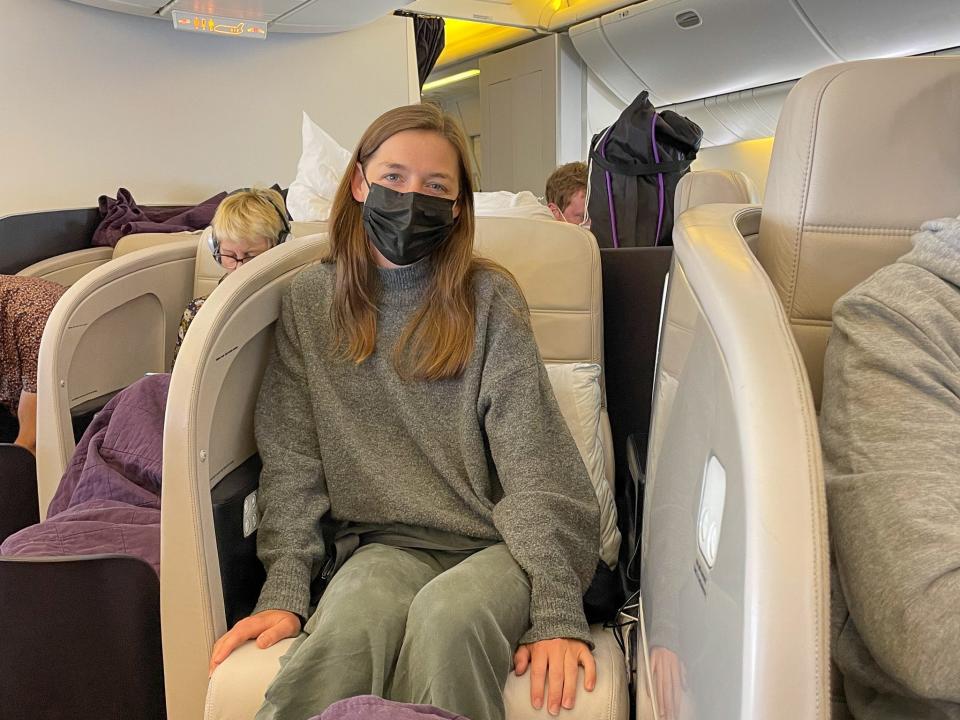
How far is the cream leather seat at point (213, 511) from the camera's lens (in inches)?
46.1

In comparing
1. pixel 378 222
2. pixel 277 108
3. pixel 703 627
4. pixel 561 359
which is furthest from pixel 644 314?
pixel 277 108

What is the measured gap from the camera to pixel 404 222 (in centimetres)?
145

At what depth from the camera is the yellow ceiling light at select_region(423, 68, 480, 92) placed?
7620mm

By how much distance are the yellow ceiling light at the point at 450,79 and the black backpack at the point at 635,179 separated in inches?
214

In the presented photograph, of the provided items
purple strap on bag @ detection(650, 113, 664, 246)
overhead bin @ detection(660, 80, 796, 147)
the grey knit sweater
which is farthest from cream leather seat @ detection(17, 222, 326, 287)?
overhead bin @ detection(660, 80, 796, 147)

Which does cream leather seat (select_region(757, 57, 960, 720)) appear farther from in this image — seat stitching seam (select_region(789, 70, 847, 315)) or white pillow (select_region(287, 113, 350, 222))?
white pillow (select_region(287, 113, 350, 222))

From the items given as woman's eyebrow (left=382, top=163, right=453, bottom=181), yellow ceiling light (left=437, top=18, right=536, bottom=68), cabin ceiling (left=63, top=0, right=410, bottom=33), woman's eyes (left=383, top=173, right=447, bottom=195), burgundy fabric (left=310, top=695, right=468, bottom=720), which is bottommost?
burgundy fabric (left=310, top=695, right=468, bottom=720)

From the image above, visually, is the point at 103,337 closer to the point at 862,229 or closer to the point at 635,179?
the point at 635,179

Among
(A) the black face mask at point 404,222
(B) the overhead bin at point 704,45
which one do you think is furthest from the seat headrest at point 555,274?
(B) the overhead bin at point 704,45

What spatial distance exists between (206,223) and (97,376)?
2161 millimetres

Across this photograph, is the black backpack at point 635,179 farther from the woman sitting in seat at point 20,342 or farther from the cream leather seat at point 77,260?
the cream leather seat at point 77,260

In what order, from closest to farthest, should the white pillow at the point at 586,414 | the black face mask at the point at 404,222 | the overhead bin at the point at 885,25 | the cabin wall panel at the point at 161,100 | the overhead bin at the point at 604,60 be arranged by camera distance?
the black face mask at the point at 404,222
the white pillow at the point at 586,414
the cabin wall panel at the point at 161,100
the overhead bin at the point at 885,25
the overhead bin at the point at 604,60

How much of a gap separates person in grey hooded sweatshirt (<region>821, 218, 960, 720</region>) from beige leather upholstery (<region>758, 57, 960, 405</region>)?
140 millimetres

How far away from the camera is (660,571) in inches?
40.1
